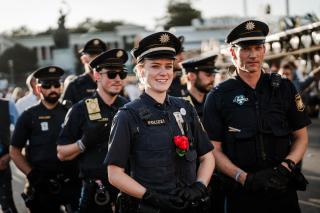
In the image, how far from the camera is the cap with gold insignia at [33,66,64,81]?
5.86 metres

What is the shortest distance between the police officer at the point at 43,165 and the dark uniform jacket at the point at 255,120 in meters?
2.34

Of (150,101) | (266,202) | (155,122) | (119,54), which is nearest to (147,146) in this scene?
(155,122)

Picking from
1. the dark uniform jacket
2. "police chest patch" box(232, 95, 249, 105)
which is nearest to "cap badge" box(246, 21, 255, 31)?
the dark uniform jacket

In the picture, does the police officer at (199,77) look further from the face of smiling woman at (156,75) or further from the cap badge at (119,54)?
the face of smiling woman at (156,75)

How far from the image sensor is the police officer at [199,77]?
570cm

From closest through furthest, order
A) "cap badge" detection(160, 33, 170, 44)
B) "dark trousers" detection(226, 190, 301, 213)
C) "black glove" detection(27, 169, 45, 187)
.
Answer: "cap badge" detection(160, 33, 170, 44), "dark trousers" detection(226, 190, 301, 213), "black glove" detection(27, 169, 45, 187)

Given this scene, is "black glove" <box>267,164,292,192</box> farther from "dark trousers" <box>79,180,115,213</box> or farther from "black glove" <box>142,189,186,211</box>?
"dark trousers" <box>79,180,115,213</box>

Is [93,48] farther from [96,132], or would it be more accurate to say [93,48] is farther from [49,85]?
[96,132]

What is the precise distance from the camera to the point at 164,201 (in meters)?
2.94

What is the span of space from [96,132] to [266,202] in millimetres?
1683

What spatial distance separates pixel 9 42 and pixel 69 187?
103 metres

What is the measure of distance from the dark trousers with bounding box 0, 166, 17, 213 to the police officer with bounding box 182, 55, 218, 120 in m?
2.57

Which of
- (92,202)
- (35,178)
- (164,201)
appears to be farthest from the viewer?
(35,178)

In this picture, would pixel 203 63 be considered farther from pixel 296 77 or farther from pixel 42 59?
pixel 42 59
